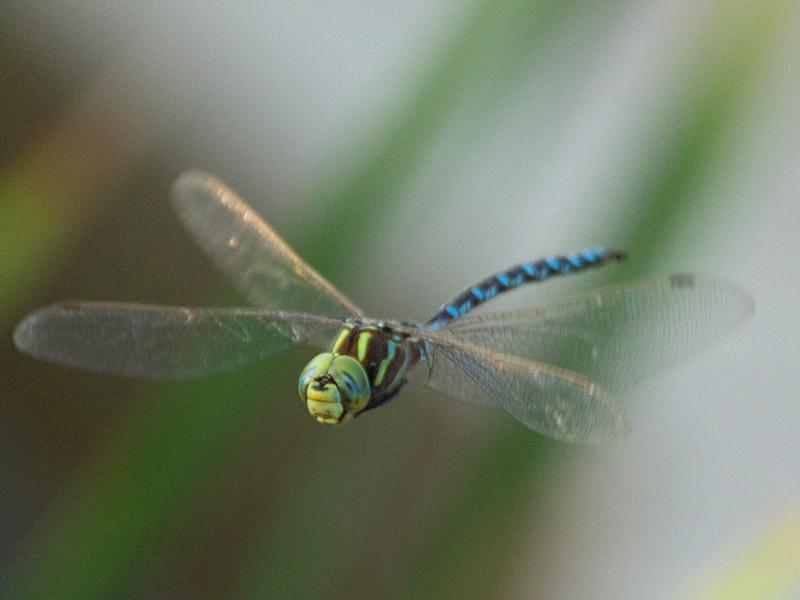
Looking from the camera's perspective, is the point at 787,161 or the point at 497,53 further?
the point at 787,161

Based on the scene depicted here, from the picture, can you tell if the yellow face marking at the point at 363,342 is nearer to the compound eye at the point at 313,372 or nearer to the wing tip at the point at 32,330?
the compound eye at the point at 313,372

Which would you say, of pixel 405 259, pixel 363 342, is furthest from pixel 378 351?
pixel 405 259

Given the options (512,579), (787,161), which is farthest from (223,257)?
(787,161)

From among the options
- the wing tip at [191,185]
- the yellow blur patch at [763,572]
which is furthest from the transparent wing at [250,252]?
the yellow blur patch at [763,572]

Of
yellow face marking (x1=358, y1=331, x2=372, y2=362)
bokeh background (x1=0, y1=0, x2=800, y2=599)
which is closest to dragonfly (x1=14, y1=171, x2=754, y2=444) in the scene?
yellow face marking (x1=358, y1=331, x2=372, y2=362)

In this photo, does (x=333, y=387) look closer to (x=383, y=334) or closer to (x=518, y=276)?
(x=383, y=334)

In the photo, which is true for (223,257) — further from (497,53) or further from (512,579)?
(512,579)
